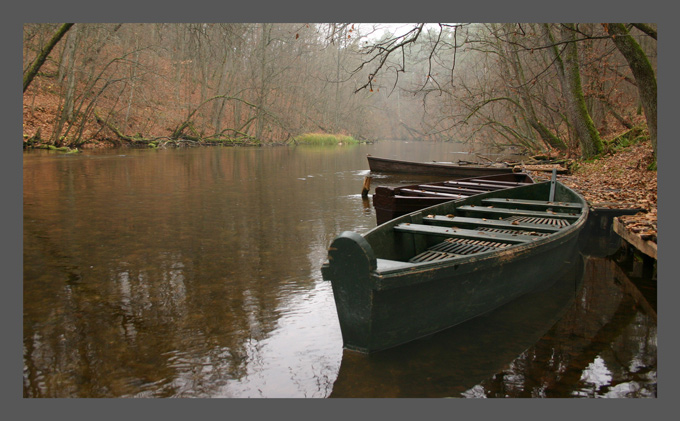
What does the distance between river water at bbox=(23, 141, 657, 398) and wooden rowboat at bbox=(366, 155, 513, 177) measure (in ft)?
24.2

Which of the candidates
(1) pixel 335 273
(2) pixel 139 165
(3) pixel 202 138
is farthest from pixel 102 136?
(1) pixel 335 273

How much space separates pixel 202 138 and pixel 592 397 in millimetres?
27755

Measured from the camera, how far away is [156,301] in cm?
431

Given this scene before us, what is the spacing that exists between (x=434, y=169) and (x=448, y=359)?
11643 mm

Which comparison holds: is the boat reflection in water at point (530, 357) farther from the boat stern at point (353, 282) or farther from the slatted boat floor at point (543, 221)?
the slatted boat floor at point (543, 221)

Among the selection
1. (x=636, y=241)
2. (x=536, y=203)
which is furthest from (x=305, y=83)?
(x=636, y=241)

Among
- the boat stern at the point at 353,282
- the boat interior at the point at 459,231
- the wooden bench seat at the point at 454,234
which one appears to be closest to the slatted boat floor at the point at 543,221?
the boat interior at the point at 459,231

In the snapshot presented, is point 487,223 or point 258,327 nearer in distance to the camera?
point 258,327

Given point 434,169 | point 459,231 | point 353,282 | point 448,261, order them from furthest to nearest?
point 434,169
point 459,231
point 448,261
point 353,282

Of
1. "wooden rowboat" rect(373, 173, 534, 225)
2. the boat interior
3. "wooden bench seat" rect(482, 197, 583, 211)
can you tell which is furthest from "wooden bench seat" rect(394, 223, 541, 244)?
"wooden bench seat" rect(482, 197, 583, 211)

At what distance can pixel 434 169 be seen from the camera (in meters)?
14.6

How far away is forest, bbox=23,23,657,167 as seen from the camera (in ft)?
33.0

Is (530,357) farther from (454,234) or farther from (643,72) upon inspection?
(643,72)

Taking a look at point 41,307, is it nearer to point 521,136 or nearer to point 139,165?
point 139,165
